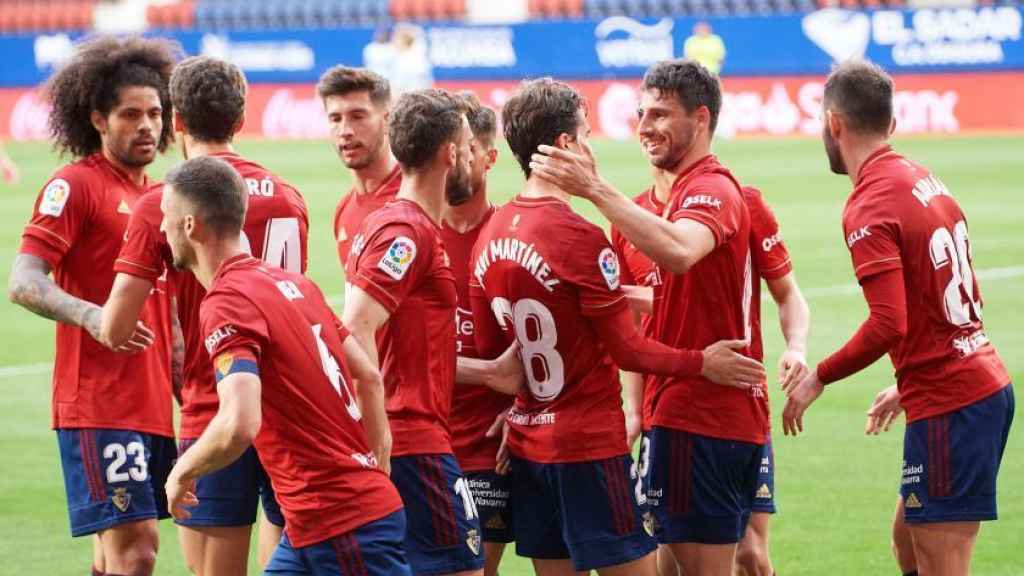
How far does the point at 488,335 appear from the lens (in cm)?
639

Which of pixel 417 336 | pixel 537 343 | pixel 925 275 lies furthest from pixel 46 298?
pixel 925 275

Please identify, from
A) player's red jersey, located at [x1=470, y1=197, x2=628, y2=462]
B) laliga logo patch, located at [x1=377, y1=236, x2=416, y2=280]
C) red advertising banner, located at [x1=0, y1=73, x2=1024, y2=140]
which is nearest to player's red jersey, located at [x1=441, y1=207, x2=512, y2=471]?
player's red jersey, located at [x1=470, y1=197, x2=628, y2=462]

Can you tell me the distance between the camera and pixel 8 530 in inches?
347

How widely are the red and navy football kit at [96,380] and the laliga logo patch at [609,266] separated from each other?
1.98 m

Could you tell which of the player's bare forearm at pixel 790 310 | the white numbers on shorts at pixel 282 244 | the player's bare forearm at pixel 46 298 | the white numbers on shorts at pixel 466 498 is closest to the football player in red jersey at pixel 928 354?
the player's bare forearm at pixel 790 310

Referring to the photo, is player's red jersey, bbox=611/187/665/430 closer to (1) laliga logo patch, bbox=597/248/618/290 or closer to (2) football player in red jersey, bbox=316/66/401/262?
(1) laliga logo patch, bbox=597/248/618/290

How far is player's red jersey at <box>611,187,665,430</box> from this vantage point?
21.1ft

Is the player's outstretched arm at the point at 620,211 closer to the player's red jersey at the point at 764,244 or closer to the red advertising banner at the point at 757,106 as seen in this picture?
the player's red jersey at the point at 764,244

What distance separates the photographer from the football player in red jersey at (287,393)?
16.7 ft

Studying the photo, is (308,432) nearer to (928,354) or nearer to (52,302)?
(52,302)

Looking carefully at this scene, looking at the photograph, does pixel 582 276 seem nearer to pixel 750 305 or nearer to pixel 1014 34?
pixel 750 305

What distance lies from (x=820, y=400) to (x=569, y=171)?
644cm

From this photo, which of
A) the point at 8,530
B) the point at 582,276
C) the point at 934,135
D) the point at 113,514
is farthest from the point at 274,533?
the point at 934,135

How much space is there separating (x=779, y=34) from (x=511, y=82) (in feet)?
19.7
